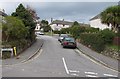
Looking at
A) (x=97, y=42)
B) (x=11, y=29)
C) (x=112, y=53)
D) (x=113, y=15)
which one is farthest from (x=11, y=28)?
(x=113, y=15)

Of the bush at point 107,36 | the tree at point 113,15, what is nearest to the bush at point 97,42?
the bush at point 107,36

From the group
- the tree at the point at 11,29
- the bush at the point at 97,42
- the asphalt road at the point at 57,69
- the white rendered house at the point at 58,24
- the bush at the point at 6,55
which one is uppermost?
the white rendered house at the point at 58,24

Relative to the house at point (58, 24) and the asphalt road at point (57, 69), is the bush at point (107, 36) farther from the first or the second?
the house at point (58, 24)

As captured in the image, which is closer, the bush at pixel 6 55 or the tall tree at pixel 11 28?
the bush at pixel 6 55

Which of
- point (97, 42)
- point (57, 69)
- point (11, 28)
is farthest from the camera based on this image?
point (97, 42)

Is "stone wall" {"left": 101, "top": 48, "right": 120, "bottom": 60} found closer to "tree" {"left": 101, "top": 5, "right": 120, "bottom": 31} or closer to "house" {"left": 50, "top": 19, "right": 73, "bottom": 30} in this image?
"tree" {"left": 101, "top": 5, "right": 120, "bottom": 31}

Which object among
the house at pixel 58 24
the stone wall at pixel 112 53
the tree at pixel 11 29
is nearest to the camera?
the stone wall at pixel 112 53

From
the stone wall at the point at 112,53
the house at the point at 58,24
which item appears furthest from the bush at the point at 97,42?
the house at the point at 58,24

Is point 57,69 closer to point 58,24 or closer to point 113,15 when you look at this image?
point 113,15

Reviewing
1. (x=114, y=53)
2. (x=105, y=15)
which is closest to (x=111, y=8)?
(x=105, y=15)

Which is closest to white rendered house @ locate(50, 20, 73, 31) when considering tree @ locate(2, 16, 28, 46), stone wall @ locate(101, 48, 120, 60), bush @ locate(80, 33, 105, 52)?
bush @ locate(80, 33, 105, 52)

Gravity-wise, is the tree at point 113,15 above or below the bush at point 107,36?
above

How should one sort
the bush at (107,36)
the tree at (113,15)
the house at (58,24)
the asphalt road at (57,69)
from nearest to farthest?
the asphalt road at (57,69)
the bush at (107,36)
the tree at (113,15)
the house at (58,24)

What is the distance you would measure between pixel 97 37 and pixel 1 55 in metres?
12.4
